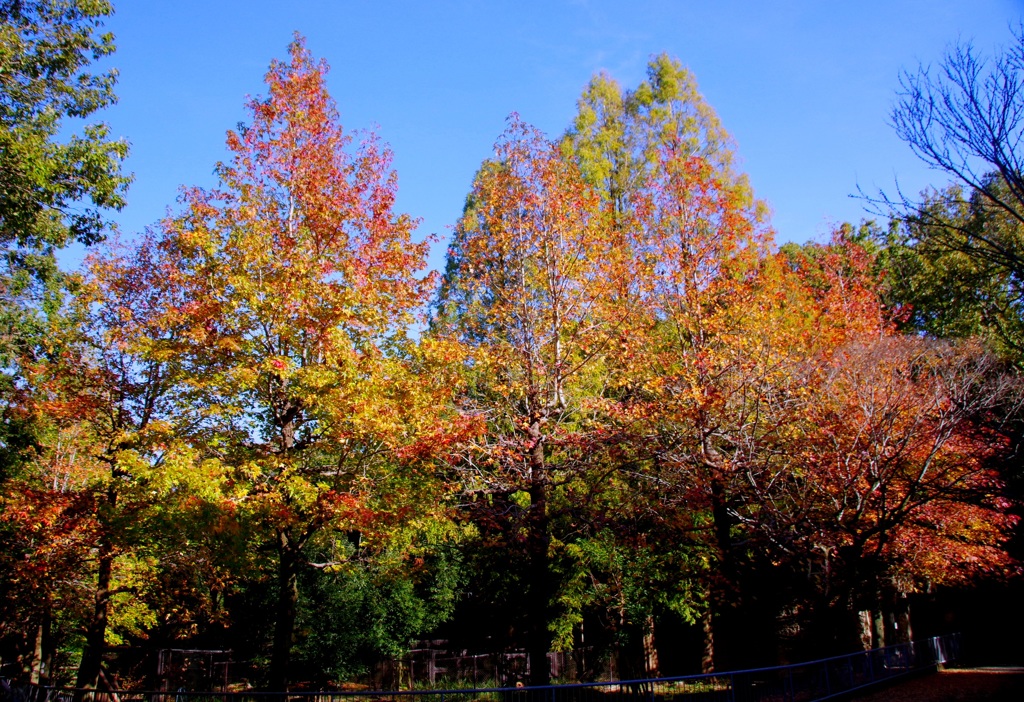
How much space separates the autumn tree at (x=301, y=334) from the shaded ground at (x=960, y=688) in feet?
35.6

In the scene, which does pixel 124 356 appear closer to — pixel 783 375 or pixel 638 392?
pixel 638 392

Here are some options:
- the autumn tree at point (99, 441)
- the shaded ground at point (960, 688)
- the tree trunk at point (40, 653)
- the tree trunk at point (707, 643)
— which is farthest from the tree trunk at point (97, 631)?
the shaded ground at point (960, 688)

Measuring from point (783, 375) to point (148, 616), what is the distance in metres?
18.9

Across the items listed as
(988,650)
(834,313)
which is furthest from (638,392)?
(988,650)

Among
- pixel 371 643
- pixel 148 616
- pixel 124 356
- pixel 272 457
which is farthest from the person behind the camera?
pixel 371 643

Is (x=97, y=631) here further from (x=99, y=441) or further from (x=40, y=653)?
(x=40, y=653)

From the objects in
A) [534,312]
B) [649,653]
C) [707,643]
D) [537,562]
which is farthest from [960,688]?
[534,312]

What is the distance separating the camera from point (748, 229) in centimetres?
1630

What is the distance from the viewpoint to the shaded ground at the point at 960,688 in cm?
1335

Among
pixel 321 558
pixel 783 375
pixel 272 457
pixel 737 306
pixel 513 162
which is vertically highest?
pixel 513 162

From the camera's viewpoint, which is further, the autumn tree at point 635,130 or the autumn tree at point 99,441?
the autumn tree at point 635,130

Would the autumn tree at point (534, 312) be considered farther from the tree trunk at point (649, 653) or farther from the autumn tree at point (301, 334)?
the tree trunk at point (649, 653)

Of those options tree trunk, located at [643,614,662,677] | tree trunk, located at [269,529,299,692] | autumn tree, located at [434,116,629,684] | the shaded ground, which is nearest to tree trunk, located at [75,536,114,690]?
tree trunk, located at [269,529,299,692]

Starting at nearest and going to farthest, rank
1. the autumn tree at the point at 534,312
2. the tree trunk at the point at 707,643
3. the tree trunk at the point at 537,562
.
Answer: the tree trunk at the point at 537,562 < the autumn tree at the point at 534,312 < the tree trunk at the point at 707,643
